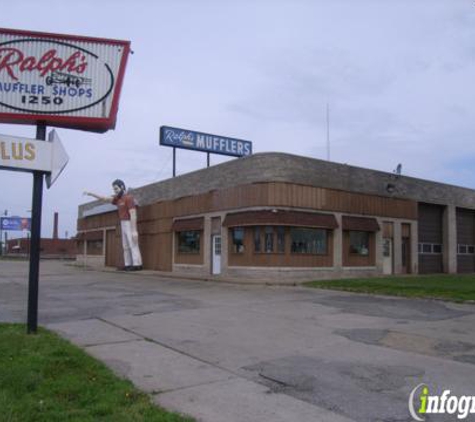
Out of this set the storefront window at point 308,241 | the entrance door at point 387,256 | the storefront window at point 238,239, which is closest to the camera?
the storefront window at point 308,241

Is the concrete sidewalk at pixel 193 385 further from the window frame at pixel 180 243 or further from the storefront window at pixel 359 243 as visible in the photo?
the storefront window at pixel 359 243

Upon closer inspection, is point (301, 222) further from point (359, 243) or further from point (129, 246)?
point (129, 246)

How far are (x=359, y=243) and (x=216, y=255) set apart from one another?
8.02 m

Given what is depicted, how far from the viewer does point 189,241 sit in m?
31.4

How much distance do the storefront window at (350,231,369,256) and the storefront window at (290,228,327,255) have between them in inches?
89.2

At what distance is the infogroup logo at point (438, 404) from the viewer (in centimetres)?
558

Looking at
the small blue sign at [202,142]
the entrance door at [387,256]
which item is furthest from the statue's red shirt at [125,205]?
the entrance door at [387,256]

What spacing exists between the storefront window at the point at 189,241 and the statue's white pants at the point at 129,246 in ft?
13.4

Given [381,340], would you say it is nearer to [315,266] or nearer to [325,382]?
[325,382]

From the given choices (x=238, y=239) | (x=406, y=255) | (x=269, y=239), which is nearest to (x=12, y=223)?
(x=238, y=239)

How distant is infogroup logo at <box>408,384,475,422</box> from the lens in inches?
220

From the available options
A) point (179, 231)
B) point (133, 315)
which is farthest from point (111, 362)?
point (179, 231)

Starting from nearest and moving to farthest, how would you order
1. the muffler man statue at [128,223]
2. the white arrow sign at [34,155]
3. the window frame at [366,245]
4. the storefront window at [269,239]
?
1. the white arrow sign at [34,155]
2. the storefront window at [269,239]
3. the window frame at [366,245]
4. the muffler man statue at [128,223]

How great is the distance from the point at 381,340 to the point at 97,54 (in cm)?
779
